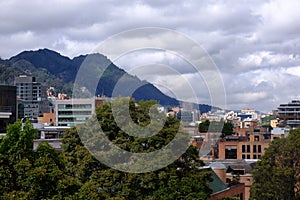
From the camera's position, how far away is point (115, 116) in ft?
76.4

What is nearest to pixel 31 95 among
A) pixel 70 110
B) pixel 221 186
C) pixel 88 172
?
pixel 70 110

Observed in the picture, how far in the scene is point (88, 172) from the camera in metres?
22.2

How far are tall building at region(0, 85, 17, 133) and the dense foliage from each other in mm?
6775

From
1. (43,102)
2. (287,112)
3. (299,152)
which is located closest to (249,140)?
(299,152)

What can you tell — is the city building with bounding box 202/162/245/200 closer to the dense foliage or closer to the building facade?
the dense foliage

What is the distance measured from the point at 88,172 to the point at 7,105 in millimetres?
11248

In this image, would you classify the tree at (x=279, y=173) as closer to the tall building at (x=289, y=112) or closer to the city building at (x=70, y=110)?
the tall building at (x=289, y=112)

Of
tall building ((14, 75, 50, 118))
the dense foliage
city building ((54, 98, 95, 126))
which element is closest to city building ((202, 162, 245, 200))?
the dense foliage

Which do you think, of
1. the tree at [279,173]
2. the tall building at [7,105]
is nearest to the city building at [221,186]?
the tree at [279,173]

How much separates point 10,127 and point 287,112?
84.9m

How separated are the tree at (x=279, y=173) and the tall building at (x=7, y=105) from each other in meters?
14.4

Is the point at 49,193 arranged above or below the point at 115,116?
below

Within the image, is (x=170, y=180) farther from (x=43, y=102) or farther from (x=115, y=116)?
(x=43, y=102)

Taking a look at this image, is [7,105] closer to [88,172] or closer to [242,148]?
[88,172]
